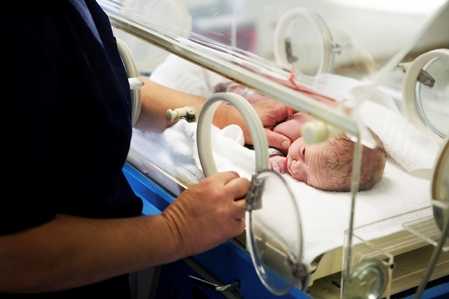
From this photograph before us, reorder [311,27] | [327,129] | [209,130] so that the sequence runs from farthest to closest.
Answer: [311,27] < [209,130] < [327,129]

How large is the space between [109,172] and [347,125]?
1.23ft

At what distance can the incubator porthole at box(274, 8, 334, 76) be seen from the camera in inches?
49.8

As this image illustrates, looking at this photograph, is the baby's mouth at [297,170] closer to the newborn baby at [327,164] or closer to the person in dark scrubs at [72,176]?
the newborn baby at [327,164]

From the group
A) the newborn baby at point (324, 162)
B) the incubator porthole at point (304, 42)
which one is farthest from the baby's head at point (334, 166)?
the incubator porthole at point (304, 42)

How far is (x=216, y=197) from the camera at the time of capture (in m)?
0.87

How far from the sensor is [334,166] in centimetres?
101

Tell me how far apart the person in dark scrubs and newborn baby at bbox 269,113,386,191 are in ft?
0.34

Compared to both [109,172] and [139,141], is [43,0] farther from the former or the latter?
[139,141]

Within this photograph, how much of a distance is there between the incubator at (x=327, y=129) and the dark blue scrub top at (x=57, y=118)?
160mm

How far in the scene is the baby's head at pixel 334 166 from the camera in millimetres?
992

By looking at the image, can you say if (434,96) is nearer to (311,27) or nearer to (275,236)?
(311,27)

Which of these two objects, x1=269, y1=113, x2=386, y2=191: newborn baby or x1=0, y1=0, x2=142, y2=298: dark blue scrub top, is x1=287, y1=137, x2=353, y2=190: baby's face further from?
x1=0, y1=0, x2=142, y2=298: dark blue scrub top

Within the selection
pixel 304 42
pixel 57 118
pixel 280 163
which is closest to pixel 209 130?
pixel 280 163

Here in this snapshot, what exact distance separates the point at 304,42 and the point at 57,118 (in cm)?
78
